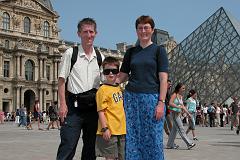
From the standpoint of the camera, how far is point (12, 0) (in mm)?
56750

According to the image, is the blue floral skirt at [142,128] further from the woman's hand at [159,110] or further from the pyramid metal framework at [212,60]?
the pyramid metal framework at [212,60]

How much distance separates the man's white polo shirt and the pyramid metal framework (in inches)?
1218

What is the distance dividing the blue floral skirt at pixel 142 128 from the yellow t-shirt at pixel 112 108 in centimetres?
8

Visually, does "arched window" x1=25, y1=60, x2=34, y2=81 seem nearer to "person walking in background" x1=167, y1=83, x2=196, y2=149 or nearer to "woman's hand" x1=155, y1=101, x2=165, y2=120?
"person walking in background" x1=167, y1=83, x2=196, y2=149

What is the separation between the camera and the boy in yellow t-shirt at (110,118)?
4.98m

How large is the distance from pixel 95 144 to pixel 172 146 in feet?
18.1

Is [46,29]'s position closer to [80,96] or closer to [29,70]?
[29,70]

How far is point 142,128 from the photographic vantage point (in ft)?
16.2

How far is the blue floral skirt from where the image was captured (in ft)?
16.0

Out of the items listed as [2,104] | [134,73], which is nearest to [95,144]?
[134,73]

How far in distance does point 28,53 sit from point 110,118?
5456 centimetres

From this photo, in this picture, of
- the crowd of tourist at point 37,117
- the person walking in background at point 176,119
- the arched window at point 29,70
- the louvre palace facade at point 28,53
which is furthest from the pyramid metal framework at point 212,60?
the person walking in background at point 176,119

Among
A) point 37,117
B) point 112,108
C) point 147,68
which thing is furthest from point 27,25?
point 147,68

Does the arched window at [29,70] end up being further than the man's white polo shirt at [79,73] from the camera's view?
Yes
